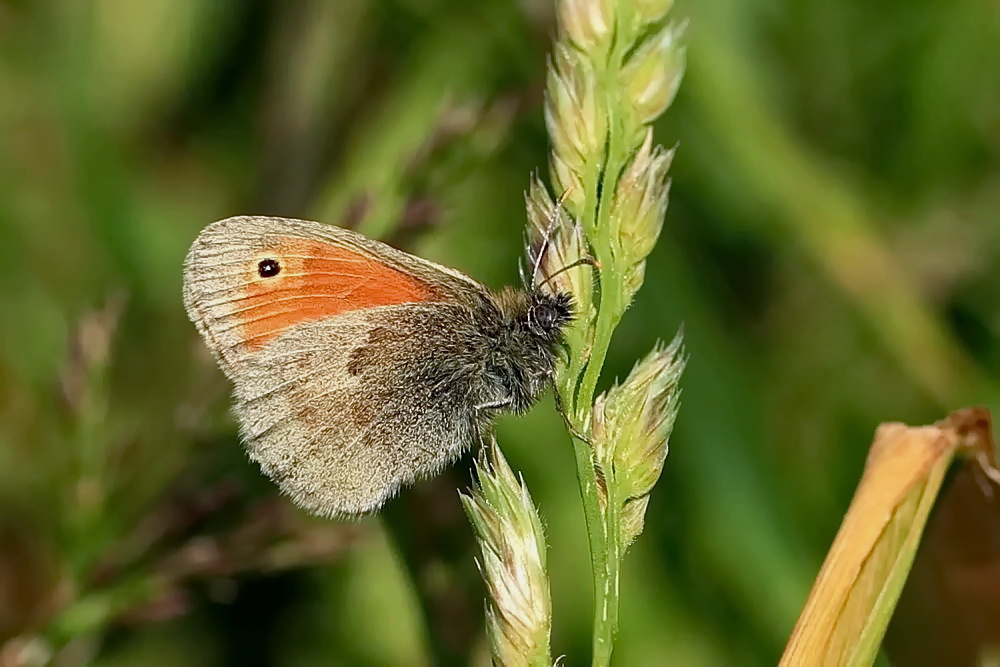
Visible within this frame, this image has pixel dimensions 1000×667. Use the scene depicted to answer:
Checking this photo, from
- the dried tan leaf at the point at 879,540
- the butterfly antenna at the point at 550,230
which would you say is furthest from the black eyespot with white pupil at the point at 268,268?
the dried tan leaf at the point at 879,540

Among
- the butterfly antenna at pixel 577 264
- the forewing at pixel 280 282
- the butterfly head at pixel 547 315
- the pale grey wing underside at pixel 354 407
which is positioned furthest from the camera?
the forewing at pixel 280 282

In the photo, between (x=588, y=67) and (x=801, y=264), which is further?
(x=801, y=264)

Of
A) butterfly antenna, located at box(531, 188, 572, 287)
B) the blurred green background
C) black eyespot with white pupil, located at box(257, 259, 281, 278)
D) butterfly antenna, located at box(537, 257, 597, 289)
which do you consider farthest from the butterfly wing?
butterfly antenna, located at box(537, 257, 597, 289)

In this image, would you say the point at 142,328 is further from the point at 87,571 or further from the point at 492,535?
the point at 492,535

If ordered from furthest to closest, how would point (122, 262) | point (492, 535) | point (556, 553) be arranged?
point (122, 262)
point (556, 553)
point (492, 535)

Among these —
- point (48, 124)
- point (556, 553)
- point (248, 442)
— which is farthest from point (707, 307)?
point (48, 124)

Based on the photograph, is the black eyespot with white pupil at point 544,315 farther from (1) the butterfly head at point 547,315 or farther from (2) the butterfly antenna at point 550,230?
(2) the butterfly antenna at point 550,230

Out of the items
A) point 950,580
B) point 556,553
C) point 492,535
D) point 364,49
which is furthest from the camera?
point 364,49

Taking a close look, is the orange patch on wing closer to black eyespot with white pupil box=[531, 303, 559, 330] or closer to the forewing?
the forewing

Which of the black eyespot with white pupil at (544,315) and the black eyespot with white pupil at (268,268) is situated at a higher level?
the black eyespot with white pupil at (268,268)
